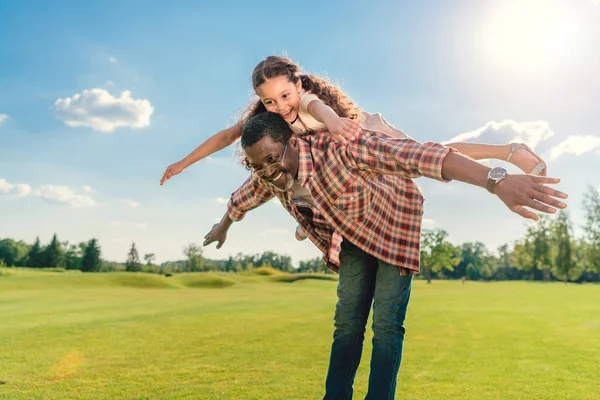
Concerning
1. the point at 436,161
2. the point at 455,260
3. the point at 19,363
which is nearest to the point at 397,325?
the point at 436,161

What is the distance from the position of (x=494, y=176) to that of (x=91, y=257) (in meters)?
65.7

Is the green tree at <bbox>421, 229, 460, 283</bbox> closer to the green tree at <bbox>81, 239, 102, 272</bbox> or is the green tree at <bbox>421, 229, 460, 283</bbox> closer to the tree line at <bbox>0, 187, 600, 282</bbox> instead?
the tree line at <bbox>0, 187, 600, 282</bbox>

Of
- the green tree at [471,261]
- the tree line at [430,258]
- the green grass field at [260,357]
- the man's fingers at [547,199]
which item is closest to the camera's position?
the man's fingers at [547,199]

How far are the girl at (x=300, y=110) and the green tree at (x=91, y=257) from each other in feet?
208

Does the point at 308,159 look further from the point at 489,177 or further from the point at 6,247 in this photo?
the point at 6,247

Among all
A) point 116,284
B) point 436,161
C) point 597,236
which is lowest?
point 116,284

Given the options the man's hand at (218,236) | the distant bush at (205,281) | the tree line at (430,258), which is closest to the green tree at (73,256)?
the tree line at (430,258)

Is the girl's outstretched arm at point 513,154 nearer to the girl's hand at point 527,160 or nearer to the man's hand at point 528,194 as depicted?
the girl's hand at point 527,160

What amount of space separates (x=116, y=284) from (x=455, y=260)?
5219 cm

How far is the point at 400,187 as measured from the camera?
3135mm

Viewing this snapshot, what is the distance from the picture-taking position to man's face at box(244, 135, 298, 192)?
2.95 meters

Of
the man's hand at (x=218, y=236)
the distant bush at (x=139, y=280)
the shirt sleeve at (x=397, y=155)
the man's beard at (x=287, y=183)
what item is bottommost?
the distant bush at (x=139, y=280)

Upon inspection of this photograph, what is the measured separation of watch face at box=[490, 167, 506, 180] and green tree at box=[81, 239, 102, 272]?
65.1m

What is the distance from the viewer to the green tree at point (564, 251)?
191 feet
